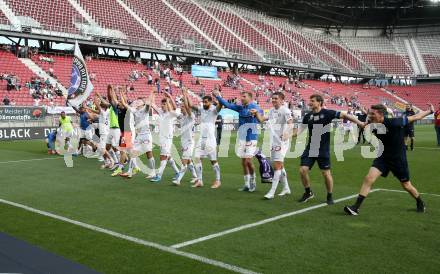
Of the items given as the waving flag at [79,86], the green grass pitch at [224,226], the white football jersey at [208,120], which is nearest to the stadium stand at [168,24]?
the waving flag at [79,86]

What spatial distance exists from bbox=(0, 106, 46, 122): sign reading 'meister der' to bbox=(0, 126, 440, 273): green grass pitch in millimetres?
14926

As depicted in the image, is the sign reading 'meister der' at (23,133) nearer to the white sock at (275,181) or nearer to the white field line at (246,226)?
the white sock at (275,181)

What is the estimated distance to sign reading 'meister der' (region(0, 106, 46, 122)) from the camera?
24016 mm

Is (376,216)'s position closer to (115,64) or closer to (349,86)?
(115,64)

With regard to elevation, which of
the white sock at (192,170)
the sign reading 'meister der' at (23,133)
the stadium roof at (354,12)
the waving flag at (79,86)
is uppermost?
the stadium roof at (354,12)

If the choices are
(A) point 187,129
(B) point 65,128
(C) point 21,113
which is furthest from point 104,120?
(C) point 21,113

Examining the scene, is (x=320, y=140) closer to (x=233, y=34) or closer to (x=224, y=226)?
(x=224, y=226)

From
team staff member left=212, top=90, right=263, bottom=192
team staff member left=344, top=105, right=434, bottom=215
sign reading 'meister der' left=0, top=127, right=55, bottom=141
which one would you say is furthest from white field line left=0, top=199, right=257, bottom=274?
sign reading 'meister der' left=0, top=127, right=55, bottom=141

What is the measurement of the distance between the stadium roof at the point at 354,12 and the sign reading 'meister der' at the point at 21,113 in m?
41.5

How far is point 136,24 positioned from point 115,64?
18.7 ft

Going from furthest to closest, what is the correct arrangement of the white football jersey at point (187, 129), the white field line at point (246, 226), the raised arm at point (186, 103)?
1. the white football jersey at point (187, 129)
2. the raised arm at point (186, 103)
3. the white field line at point (246, 226)

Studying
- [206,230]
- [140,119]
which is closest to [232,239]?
[206,230]

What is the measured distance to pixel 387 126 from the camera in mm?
6820

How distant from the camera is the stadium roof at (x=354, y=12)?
212 feet
